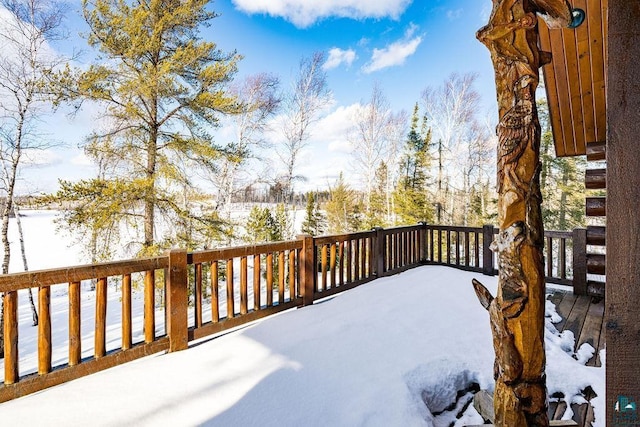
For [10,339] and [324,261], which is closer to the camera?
[10,339]

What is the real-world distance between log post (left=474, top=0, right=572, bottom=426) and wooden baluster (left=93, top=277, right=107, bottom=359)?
266 cm

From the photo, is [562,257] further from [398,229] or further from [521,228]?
[521,228]

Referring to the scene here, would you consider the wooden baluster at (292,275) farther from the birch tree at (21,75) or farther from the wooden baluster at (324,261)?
the birch tree at (21,75)

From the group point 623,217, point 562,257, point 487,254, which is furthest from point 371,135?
point 623,217

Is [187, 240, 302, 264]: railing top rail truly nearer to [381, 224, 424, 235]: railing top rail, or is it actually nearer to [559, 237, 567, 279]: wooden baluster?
[381, 224, 424, 235]: railing top rail

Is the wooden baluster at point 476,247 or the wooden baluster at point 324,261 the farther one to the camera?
the wooden baluster at point 476,247

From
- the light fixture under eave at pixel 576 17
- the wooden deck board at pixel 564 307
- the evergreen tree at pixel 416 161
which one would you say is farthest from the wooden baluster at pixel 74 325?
the evergreen tree at pixel 416 161

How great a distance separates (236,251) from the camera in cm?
315

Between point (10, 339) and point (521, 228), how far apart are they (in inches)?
120

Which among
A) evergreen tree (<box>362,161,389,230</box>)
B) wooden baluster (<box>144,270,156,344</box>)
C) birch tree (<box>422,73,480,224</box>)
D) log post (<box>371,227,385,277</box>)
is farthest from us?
evergreen tree (<box>362,161,389,230</box>)

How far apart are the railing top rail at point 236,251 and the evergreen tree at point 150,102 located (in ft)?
17.1

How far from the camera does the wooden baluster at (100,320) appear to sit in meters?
2.30

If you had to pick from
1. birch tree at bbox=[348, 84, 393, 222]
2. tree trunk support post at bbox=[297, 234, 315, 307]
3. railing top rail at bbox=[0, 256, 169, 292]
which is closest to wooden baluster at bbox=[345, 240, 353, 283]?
tree trunk support post at bbox=[297, 234, 315, 307]

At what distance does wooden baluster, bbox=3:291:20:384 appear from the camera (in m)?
1.93
